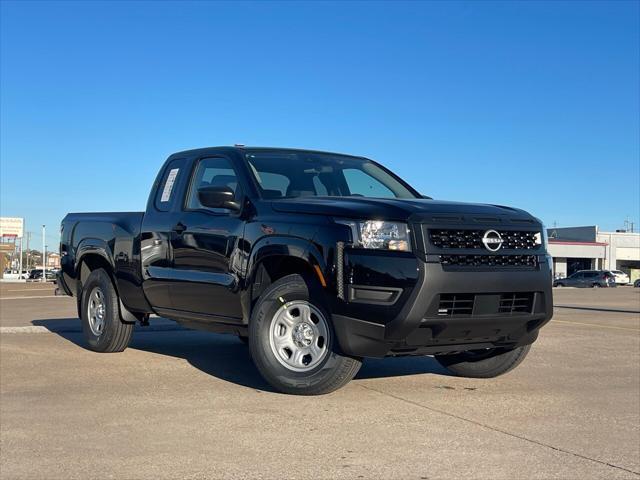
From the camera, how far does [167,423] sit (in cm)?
479

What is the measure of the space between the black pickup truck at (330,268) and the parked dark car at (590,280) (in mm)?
51358

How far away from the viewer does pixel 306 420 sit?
482 centimetres

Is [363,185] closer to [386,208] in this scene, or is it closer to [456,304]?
[386,208]

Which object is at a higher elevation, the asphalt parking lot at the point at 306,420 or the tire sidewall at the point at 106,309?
the tire sidewall at the point at 106,309

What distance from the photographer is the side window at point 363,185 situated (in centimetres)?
700

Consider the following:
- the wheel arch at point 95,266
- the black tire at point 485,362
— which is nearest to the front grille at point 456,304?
the black tire at point 485,362

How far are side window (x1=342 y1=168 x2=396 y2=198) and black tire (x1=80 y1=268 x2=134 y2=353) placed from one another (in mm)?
2747

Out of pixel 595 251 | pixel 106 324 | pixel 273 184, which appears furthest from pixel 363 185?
pixel 595 251

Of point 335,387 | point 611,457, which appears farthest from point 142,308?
point 611,457

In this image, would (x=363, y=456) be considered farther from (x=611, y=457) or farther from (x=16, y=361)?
(x=16, y=361)

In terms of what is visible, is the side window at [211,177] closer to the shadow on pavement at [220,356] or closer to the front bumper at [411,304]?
the shadow on pavement at [220,356]

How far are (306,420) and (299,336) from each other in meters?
0.89

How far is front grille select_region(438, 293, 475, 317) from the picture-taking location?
16.9 ft

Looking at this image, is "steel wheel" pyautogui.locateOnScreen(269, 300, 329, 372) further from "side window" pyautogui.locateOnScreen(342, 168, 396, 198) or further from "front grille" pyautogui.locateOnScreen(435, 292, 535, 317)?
"side window" pyautogui.locateOnScreen(342, 168, 396, 198)
